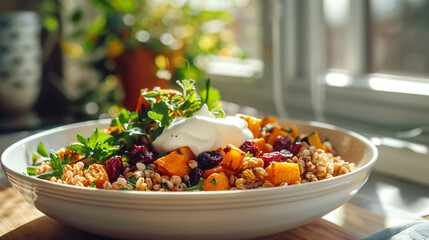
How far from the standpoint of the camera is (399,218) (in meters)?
0.94

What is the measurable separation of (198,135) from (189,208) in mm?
214

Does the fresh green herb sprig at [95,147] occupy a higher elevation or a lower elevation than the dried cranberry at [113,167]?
higher

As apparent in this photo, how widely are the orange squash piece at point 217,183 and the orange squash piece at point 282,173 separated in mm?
66

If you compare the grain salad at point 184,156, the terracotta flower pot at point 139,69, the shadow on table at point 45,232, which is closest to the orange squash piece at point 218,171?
the grain salad at point 184,156

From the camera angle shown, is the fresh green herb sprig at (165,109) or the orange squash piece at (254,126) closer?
the fresh green herb sprig at (165,109)

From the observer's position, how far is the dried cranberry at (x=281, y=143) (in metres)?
0.91

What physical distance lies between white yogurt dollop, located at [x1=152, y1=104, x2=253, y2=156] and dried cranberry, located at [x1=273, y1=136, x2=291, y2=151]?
92 mm

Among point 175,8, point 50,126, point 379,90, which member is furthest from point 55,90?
point 379,90

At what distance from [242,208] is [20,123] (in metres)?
1.73

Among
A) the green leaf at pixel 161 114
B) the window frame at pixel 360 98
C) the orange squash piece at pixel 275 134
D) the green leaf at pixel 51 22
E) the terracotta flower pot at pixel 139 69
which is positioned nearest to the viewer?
the green leaf at pixel 161 114

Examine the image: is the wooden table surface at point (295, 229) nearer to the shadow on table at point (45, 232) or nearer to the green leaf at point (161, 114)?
the shadow on table at point (45, 232)

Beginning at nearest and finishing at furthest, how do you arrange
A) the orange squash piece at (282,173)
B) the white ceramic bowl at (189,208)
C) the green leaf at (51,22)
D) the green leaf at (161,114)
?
the white ceramic bowl at (189,208), the orange squash piece at (282,173), the green leaf at (161,114), the green leaf at (51,22)

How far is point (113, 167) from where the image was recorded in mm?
786

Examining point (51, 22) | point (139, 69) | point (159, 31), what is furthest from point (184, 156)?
point (51, 22)
